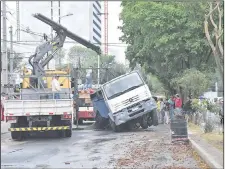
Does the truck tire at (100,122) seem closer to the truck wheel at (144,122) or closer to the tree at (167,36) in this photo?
the truck wheel at (144,122)

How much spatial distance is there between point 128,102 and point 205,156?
10.2 metres

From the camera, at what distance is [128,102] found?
20.9 meters

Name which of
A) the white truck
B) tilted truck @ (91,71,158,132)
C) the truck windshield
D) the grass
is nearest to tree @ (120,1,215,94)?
the truck windshield

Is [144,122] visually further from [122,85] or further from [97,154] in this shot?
[97,154]

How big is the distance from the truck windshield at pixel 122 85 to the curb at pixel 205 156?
7.55 meters

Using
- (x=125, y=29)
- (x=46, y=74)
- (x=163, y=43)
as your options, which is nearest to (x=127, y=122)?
(x=46, y=74)

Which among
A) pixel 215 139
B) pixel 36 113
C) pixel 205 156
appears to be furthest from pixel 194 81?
pixel 205 156

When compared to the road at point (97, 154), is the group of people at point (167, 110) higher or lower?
higher

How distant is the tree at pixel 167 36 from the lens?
2848cm

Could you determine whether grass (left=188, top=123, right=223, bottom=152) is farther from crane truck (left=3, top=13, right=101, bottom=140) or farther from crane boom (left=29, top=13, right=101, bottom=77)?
crane boom (left=29, top=13, right=101, bottom=77)

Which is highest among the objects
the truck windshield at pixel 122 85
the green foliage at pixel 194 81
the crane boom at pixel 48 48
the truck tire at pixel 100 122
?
the crane boom at pixel 48 48

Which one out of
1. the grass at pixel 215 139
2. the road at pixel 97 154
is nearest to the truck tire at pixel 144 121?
the road at pixel 97 154

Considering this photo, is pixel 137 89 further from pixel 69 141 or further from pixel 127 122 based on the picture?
pixel 69 141

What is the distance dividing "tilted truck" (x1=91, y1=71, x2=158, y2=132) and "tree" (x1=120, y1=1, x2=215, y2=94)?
23.4 feet
